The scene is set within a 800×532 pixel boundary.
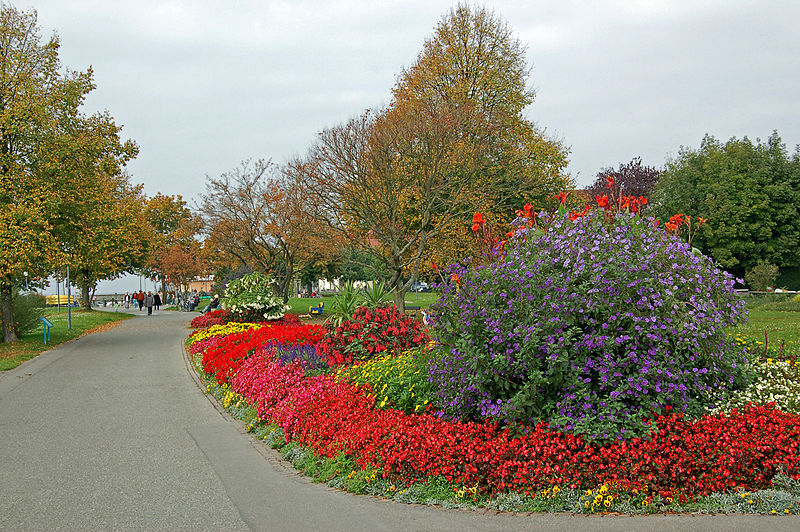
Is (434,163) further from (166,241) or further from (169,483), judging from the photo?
(166,241)

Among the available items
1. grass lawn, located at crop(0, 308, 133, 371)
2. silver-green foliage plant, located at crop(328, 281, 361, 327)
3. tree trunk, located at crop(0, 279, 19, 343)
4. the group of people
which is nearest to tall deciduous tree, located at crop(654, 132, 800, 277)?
silver-green foliage plant, located at crop(328, 281, 361, 327)

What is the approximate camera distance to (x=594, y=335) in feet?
17.6

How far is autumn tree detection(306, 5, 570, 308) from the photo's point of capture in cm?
2142

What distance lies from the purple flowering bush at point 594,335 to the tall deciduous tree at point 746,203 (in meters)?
31.3

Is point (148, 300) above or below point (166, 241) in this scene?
below

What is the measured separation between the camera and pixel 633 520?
4.41 m

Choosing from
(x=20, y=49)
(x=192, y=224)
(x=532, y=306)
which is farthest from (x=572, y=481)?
(x=192, y=224)

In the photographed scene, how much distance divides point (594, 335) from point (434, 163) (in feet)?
55.0

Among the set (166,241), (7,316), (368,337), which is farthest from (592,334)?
(166,241)

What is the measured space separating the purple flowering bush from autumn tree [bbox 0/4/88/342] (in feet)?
53.6

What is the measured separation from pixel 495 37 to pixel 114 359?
809 inches

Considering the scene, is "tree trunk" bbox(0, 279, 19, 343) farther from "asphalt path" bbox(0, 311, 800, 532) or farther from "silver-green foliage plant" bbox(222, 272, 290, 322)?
"asphalt path" bbox(0, 311, 800, 532)

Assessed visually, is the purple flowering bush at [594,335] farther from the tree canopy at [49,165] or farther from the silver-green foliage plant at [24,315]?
the silver-green foliage plant at [24,315]

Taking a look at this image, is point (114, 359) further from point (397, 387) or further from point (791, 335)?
point (791, 335)
